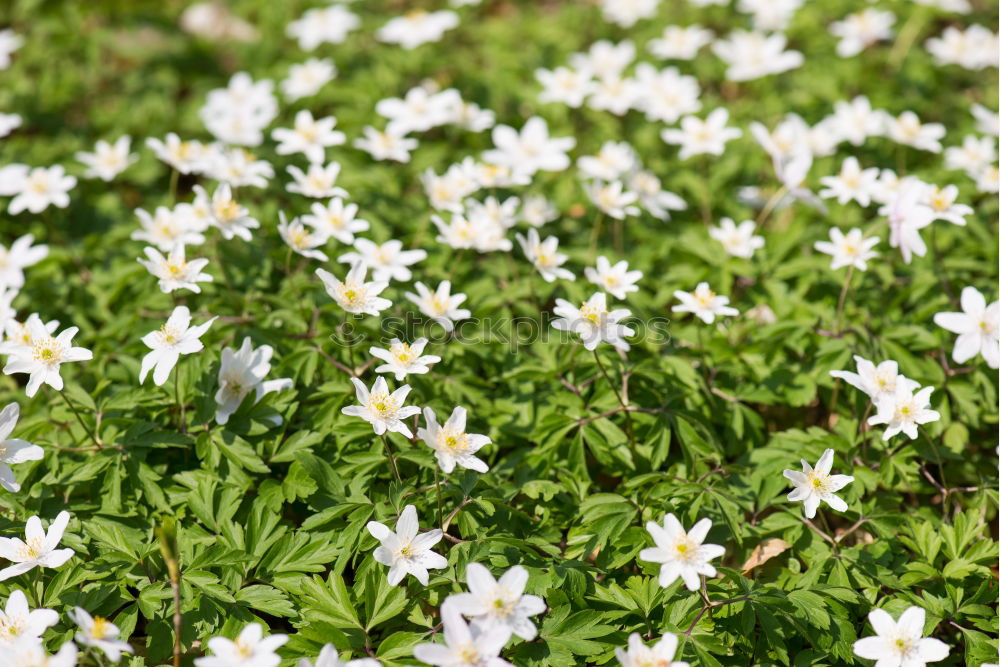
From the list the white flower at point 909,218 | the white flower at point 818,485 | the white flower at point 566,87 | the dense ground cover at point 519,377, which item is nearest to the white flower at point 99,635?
the dense ground cover at point 519,377

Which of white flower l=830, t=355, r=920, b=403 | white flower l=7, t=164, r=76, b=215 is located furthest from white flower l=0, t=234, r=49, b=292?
white flower l=830, t=355, r=920, b=403

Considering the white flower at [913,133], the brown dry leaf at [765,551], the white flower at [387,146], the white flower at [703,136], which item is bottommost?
the brown dry leaf at [765,551]

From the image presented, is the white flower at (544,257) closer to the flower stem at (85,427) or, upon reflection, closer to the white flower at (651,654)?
the white flower at (651,654)

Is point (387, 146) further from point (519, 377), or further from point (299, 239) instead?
point (519, 377)

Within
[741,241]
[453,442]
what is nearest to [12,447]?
[453,442]

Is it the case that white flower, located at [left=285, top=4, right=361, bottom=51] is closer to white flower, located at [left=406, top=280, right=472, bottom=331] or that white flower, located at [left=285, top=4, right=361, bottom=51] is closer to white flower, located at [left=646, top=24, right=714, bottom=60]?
white flower, located at [left=646, top=24, right=714, bottom=60]

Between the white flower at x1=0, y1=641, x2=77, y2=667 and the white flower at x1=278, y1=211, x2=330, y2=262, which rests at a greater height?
the white flower at x1=278, y1=211, x2=330, y2=262
